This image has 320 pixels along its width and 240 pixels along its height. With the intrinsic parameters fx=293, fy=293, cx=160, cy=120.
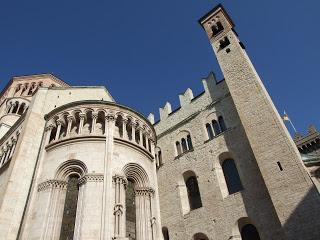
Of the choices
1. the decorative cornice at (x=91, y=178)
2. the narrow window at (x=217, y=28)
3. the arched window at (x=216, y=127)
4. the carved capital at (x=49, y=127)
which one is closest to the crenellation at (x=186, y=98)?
the arched window at (x=216, y=127)

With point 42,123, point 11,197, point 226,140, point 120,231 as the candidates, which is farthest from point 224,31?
point 11,197

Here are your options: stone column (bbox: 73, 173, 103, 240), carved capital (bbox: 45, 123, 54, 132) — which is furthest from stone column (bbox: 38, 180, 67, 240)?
carved capital (bbox: 45, 123, 54, 132)

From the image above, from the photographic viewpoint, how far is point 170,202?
55.5 ft

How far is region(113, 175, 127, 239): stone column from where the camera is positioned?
1153 cm

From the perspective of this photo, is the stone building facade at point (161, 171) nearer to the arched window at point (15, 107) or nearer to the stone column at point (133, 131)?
the stone column at point (133, 131)

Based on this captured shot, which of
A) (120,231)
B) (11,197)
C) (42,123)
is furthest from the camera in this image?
(42,123)

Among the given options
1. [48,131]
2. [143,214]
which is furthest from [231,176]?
[48,131]

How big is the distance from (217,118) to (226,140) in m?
1.90

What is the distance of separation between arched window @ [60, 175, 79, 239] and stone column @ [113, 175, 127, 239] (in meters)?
1.84

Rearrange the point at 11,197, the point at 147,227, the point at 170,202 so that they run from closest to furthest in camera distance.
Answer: the point at 11,197
the point at 147,227
the point at 170,202

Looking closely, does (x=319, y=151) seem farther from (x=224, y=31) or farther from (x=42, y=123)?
(x=42, y=123)

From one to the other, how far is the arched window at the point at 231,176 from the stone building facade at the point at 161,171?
0.06 meters

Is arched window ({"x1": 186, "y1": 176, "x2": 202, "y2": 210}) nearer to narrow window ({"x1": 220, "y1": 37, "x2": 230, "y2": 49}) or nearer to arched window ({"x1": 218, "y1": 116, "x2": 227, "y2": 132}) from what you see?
arched window ({"x1": 218, "y1": 116, "x2": 227, "y2": 132})

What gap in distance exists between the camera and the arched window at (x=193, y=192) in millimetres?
16195
